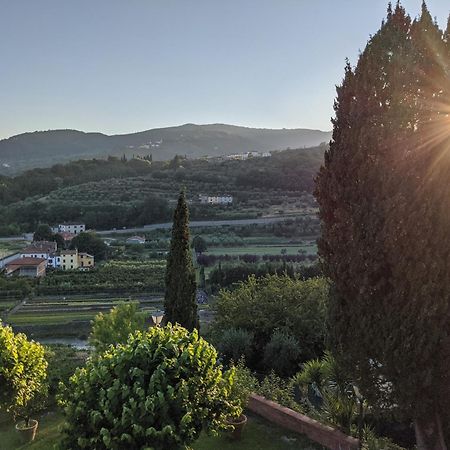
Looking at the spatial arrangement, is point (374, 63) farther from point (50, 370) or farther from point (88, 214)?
point (88, 214)

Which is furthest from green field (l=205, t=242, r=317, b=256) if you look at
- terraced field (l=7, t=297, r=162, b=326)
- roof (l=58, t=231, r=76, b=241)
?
roof (l=58, t=231, r=76, b=241)

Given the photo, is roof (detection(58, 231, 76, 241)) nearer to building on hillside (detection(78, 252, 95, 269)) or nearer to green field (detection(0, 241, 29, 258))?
green field (detection(0, 241, 29, 258))

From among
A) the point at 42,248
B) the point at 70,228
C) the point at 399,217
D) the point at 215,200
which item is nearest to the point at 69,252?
the point at 42,248

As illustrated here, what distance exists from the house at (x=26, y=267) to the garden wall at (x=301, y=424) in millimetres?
44034

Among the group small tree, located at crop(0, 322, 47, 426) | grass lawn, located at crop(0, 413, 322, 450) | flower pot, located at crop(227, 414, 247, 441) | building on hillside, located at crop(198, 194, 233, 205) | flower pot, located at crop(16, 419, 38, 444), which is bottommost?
building on hillside, located at crop(198, 194, 233, 205)

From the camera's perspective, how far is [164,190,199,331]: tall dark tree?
11406 mm

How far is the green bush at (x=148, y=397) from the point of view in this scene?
14.5 ft

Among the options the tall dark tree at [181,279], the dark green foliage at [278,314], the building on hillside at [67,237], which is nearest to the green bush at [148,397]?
the tall dark tree at [181,279]

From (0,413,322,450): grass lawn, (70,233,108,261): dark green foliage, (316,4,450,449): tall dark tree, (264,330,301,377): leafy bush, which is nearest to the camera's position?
(316,4,450,449): tall dark tree

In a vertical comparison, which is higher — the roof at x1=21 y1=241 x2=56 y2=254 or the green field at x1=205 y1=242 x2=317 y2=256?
the roof at x1=21 y1=241 x2=56 y2=254

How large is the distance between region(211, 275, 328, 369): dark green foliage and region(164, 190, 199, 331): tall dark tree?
2.00 m

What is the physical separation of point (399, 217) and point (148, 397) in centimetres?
289

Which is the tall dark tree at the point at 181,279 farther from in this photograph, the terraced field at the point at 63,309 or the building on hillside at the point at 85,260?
the building on hillside at the point at 85,260

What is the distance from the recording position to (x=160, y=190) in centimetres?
8462
